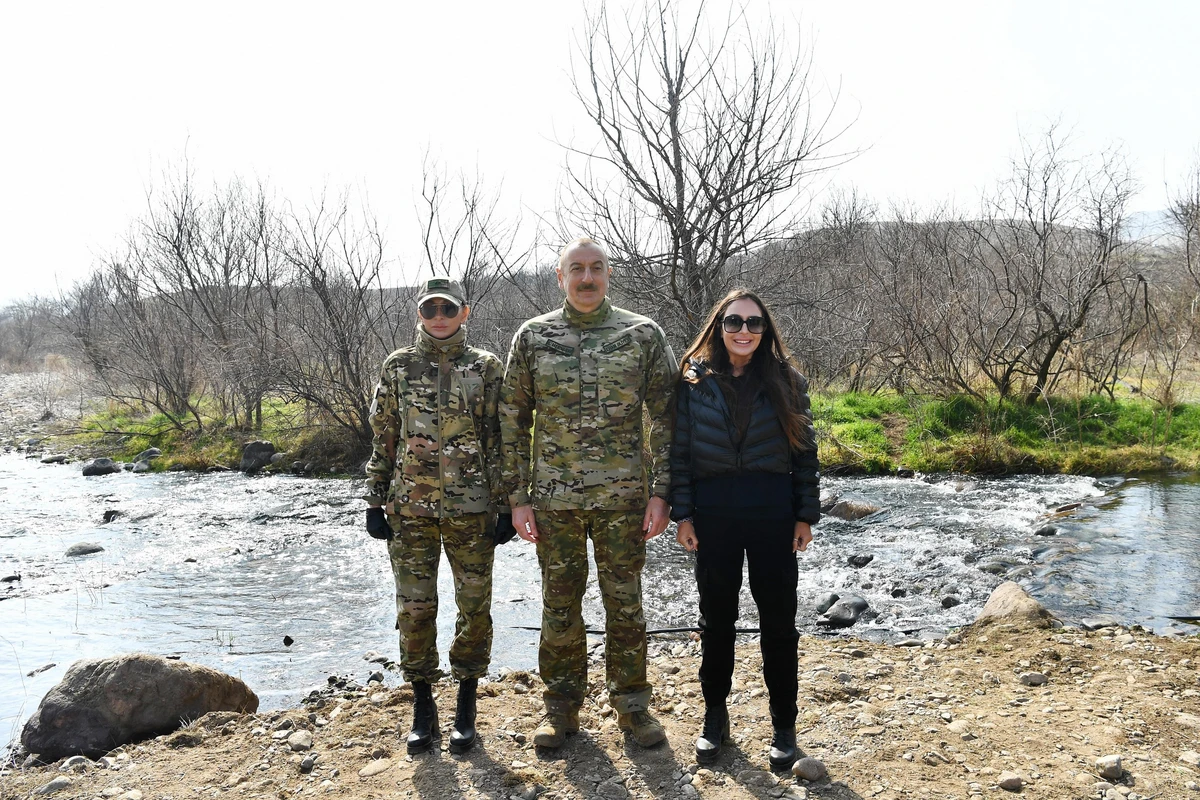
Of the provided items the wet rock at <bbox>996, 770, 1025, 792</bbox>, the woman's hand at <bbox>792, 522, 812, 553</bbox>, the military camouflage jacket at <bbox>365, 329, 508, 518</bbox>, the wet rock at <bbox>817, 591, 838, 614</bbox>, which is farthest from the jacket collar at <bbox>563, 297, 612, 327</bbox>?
the wet rock at <bbox>817, 591, 838, 614</bbox>

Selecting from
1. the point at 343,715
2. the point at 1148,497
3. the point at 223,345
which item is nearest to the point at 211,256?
the point at 223,345

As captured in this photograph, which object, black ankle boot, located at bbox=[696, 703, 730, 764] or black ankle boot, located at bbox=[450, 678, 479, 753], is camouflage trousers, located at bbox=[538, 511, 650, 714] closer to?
black ankle boot, located at bbox=[696, 703, 730, 764]

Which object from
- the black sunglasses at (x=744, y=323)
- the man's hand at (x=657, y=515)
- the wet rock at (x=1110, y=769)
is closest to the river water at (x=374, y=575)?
the wet rock at (x=1110, y=769)

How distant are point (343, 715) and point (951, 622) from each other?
4.71 metres

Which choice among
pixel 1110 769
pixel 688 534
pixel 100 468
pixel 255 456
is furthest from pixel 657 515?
pixel 100 468

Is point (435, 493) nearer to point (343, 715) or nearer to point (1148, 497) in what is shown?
point (343, 715)

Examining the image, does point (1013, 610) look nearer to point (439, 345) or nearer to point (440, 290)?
point (439, 345)

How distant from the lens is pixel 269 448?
15789 mm

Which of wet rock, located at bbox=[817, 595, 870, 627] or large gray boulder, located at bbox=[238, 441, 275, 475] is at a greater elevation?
large gray boulder, located at bbox=[238, 441, 275, 475]

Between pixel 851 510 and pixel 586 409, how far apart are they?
7367 millimetres

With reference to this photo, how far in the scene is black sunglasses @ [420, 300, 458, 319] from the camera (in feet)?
11.9

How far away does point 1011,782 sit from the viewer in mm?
3232

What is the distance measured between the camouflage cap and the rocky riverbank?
2.18 meters

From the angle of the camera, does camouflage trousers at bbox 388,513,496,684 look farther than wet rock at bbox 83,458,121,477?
No
